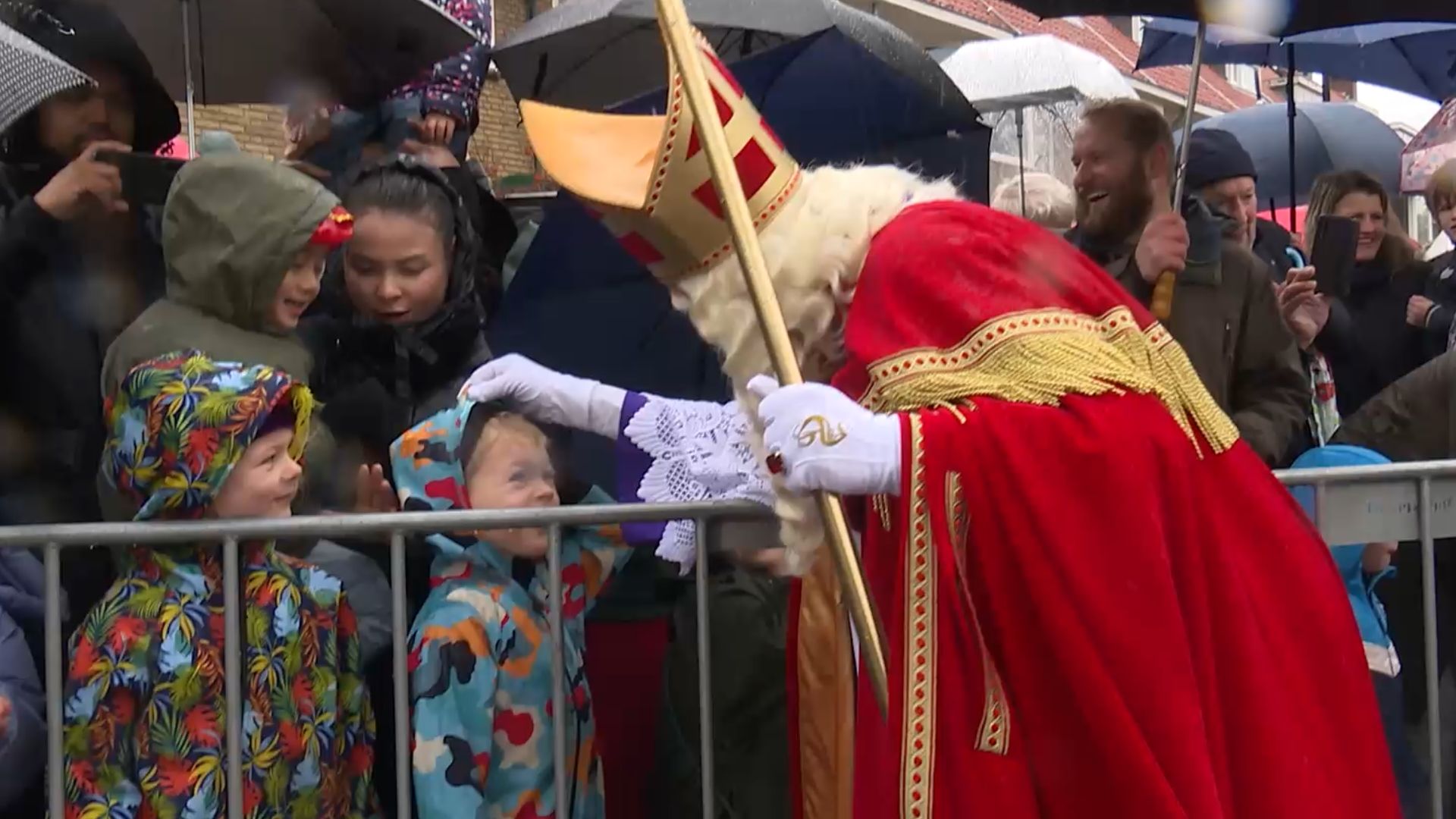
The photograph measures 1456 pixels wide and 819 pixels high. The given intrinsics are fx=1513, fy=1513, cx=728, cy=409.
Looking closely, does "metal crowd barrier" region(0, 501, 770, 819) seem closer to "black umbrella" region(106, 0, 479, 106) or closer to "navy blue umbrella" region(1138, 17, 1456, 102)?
"black umbrella" region(106, 0, 479, 106)

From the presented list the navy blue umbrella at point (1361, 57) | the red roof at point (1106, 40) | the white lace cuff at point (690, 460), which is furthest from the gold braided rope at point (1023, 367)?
the red roof at point (1106, 40)

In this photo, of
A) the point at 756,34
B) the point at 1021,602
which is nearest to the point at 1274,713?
the point at 1021,602

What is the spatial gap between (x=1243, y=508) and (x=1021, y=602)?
40 cm

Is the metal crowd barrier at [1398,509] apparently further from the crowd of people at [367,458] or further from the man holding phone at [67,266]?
the man holding phone at [67,266]

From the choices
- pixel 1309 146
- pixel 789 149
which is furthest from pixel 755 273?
pixel 1309 146

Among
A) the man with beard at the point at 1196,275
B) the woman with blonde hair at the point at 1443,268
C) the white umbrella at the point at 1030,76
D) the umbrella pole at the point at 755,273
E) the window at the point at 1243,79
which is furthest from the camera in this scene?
the window at the point at 1243,79

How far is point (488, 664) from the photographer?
2396 mm

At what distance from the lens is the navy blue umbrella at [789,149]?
3100 millimetres

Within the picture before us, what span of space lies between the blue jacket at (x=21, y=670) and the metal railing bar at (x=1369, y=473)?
1.98 metres

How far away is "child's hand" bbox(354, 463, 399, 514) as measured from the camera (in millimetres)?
2738

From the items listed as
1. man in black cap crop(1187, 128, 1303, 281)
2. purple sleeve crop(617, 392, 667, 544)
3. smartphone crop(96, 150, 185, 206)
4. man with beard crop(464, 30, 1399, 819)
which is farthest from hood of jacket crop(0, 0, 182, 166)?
man in black cap crop(1187, 128, 1303, 281)

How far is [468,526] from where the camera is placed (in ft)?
7.37

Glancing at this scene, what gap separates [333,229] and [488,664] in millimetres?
906

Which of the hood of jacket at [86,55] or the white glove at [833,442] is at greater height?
the hood of jacket at [86,55]
